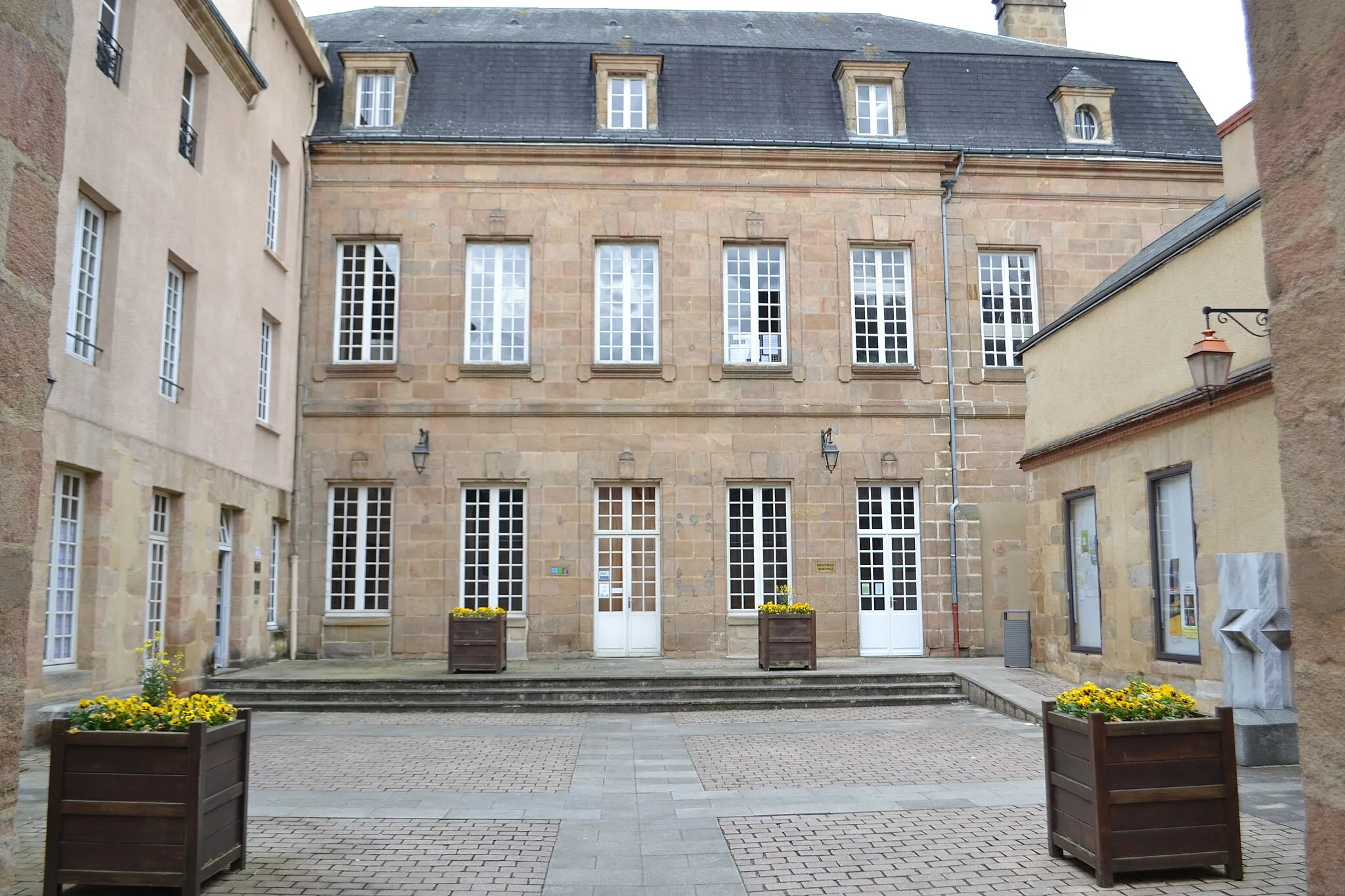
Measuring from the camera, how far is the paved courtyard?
5.92 meters

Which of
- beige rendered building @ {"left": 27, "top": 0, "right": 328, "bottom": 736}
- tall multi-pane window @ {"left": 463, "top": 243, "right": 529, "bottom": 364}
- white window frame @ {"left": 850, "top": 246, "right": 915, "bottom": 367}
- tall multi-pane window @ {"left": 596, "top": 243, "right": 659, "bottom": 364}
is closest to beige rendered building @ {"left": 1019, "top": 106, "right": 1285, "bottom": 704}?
white window frame @ {"left": 850, "top": 246, "right": 915, "bottom": 367}

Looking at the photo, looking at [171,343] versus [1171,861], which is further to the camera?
[171,343]

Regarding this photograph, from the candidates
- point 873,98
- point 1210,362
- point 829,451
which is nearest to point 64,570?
point 1210,362

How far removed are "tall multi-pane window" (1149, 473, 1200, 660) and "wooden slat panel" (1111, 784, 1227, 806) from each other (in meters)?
5.04

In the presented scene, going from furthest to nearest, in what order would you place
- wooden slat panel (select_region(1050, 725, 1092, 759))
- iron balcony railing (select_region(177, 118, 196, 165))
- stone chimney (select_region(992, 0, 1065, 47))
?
stone chimney (select_region(992, 0, 1065, 47)) → iron balcony railing (select_region(177, 118, 196, 165)) → wooden slat panel (select_region(1050, 725, 1092, 759))

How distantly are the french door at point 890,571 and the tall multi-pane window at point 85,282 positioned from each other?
11.9m

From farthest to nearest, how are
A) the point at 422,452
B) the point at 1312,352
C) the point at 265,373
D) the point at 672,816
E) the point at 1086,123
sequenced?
the point at 1086,123 → the point at 422,452 → the point at 265,373 → the point at 672,816 → the point at 1312,352

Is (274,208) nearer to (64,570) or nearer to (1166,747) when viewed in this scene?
(64,570)

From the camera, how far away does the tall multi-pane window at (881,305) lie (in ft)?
63.9

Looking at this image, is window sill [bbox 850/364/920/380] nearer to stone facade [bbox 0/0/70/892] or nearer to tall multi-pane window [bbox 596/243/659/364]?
tall multi-pane window [bbox 596/243/659/364]

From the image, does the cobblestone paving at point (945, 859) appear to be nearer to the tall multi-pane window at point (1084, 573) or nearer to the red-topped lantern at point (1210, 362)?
the red-topped lantern at point (1210, 362)

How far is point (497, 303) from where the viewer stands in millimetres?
19250

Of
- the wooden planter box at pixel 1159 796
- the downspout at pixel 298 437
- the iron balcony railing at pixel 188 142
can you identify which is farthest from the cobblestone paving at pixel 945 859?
the downspout at pixel 298 437

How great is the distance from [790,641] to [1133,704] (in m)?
9.54
